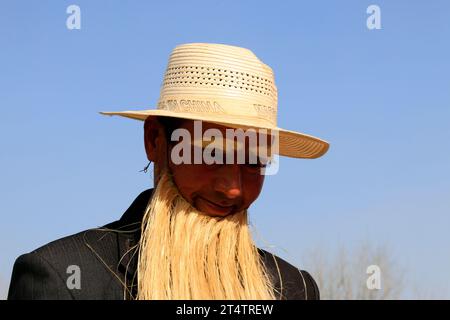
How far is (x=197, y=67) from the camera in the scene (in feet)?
15.7

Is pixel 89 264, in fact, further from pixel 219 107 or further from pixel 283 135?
pixel 283 135

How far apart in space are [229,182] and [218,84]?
1.74ft

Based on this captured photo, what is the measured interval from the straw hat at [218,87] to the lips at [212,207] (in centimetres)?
41

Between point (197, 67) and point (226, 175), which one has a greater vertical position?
point (197, 67)

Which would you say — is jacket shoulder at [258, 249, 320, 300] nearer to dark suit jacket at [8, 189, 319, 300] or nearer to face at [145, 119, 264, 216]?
dark suit jacket at [8, 189, 319, 300]

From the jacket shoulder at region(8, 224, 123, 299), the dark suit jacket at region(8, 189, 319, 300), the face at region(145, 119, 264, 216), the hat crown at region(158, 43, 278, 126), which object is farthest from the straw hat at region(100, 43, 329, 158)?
the jacket shoulder at region(8, 224, 123, 299)

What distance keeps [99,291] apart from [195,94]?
109 cm

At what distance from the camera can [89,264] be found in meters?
4.71

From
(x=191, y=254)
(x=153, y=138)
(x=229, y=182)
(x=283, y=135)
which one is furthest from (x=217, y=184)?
(x=283, y=135)

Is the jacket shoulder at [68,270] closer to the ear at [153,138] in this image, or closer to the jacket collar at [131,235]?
the jacket collar at [131,235]

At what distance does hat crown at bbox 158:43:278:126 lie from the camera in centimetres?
470

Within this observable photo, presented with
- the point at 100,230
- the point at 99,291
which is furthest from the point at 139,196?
the point at 99,291
